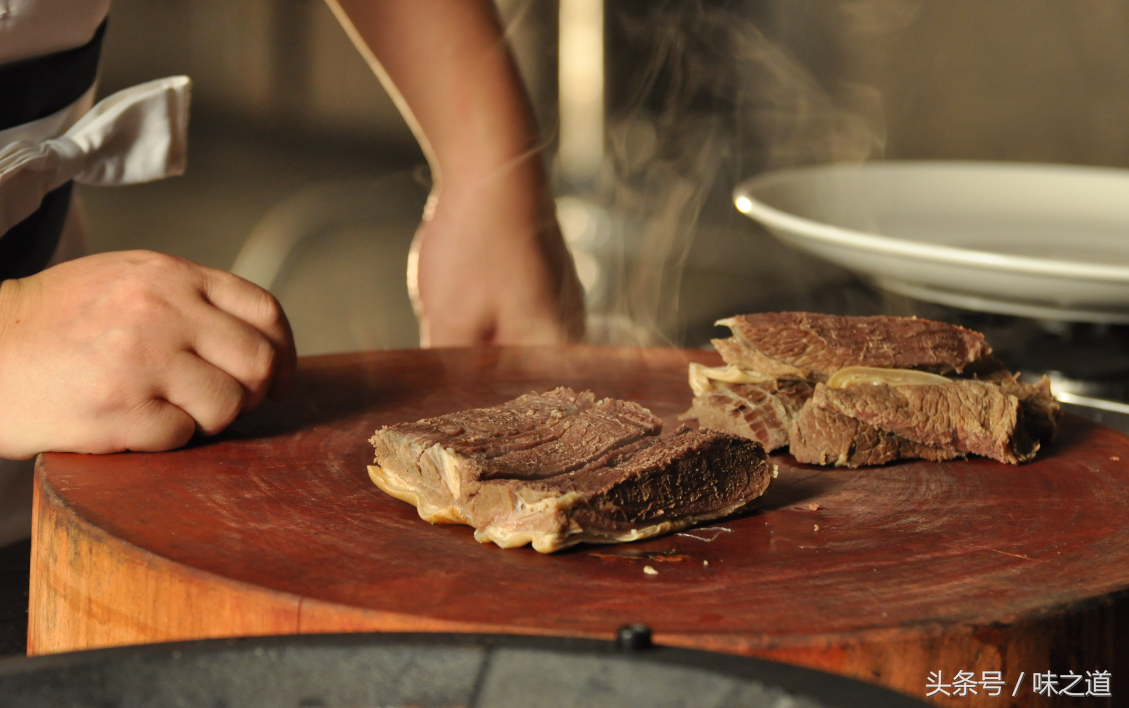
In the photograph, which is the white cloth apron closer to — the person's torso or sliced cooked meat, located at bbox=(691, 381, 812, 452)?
the person's torso

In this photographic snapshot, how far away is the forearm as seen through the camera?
2.37 meters

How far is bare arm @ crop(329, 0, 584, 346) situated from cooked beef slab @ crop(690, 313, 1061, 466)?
78 cm

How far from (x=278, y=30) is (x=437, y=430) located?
829 centimetres

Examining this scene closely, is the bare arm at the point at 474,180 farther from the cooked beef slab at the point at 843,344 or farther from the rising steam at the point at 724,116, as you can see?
the rising steam at the point at 724,116

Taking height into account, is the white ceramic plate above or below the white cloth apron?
below

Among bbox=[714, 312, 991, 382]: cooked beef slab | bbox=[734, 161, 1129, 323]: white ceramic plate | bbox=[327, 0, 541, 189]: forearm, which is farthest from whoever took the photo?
bbox=[327, 0, 541, 189]: forearm

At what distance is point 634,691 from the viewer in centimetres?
73

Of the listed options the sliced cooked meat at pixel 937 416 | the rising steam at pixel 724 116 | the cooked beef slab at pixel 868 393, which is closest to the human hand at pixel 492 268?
the cooked beef slab at pixel 868 393

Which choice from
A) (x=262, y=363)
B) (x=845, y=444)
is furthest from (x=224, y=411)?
(x=845, y=444)

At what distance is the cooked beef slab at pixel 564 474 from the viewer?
1.22m

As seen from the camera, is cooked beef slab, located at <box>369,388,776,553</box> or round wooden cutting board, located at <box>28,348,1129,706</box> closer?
round wooden cutting board, located at <box>28,348,1129,706</box>

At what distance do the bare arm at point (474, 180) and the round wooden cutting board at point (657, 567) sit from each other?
89cm

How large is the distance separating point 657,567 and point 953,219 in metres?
2.14

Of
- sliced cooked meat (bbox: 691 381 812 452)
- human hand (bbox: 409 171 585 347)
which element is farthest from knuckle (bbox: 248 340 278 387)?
human hand (bbox: 409 171 585 347)
